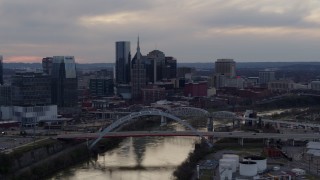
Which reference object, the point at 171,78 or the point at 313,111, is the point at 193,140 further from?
the point at 171,78

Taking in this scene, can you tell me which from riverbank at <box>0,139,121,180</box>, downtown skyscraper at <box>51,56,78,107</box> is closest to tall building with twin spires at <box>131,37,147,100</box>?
downtown skyscraper at <box>51,56,78,107</box>

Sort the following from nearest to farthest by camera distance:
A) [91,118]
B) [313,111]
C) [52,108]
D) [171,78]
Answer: [52,108] → [91,118] → [313,111] → [171,78]

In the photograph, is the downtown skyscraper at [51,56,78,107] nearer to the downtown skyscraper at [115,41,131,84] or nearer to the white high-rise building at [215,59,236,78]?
the downtown skyscraper at [115,41,131,84]

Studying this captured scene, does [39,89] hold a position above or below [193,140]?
above

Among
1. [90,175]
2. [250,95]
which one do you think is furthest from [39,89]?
[250,95]

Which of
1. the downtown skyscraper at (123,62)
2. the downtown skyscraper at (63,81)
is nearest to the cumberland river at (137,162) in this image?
the downtown skyscraper at (63,81)

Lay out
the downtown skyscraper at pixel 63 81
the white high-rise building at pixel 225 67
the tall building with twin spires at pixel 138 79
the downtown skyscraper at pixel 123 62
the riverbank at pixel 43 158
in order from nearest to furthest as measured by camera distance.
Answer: the riverbank at pixel 43 158 → the downtown skyscraper at pixel 63 81 → the tall building with twin spires at pixel 138 79 → the downtown skyscraper at pixel 123 62 → the white high-rise building at pixel 225 67

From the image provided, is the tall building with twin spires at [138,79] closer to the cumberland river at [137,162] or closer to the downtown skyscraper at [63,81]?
the downtown skyscraper at [63,81]
